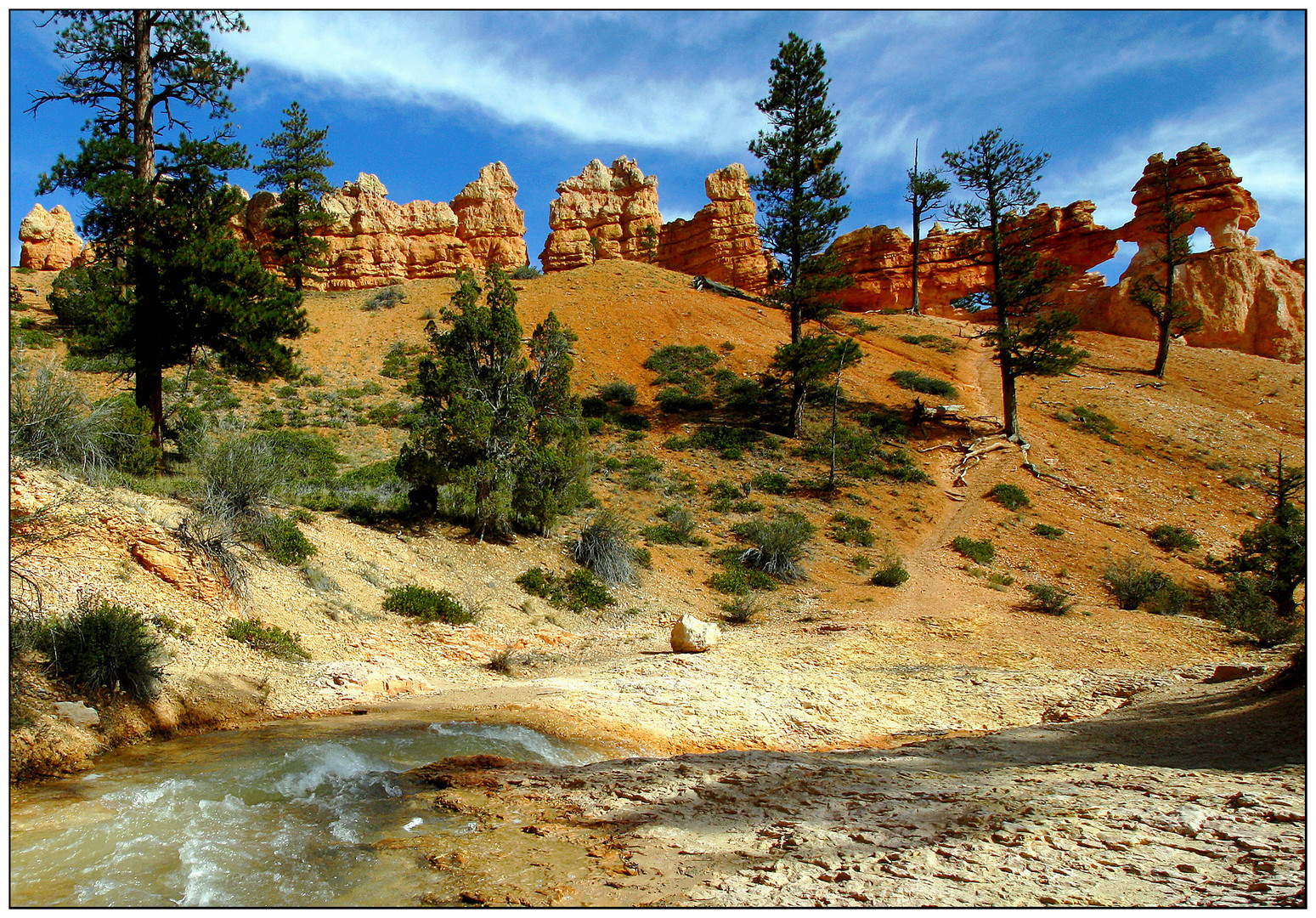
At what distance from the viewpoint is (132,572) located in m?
9.02

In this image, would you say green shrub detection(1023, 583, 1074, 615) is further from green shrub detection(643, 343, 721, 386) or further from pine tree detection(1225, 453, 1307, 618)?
green shrub detection(643, 343, 721, 386)

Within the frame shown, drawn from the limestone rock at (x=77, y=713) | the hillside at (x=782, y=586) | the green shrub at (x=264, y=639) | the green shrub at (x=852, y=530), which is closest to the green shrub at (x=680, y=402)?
the hillside at (x=782, y=586)

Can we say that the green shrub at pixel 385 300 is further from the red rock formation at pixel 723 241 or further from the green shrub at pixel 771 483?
the green shrub at pixel 771 483

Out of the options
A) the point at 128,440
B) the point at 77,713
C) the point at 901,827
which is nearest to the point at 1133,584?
the point at 901,827

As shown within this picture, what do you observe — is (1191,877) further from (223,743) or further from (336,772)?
(223,743)

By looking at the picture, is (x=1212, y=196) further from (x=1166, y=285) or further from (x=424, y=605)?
(x=424, y=605)

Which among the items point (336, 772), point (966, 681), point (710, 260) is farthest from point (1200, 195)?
point (336, 772)

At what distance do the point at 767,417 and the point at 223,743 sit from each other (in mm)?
25135

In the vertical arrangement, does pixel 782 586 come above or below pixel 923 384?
below

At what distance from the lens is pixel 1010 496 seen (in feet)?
76.3

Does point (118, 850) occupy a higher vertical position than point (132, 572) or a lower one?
lower

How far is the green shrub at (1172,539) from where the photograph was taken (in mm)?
20250

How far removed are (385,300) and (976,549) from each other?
36.2 meters

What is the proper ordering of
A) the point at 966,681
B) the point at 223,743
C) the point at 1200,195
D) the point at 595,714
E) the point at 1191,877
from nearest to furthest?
the point at 1191,877, the point at 223,743, the point at 595,714, the point at 966,681, the point at 1200,195
